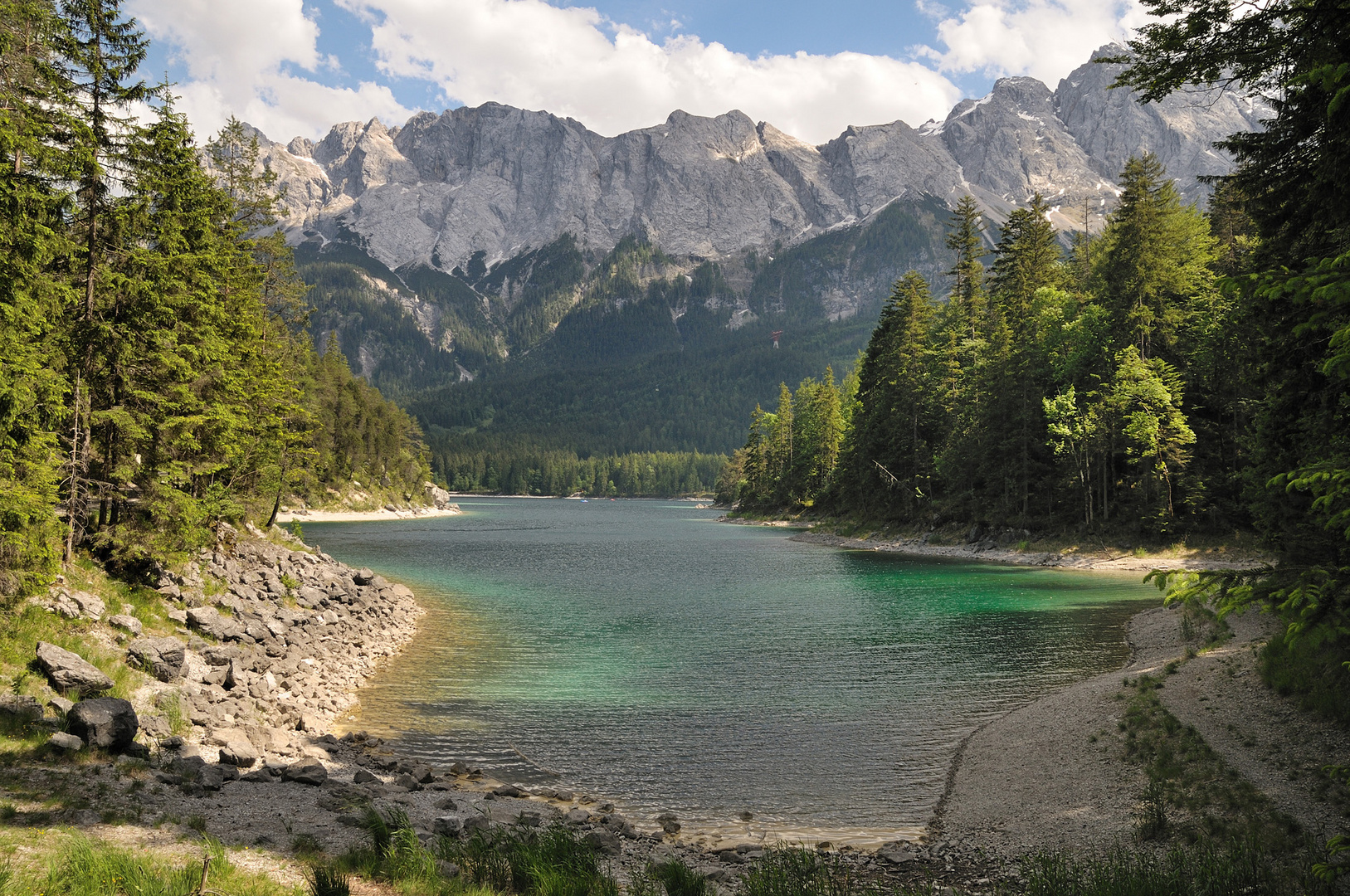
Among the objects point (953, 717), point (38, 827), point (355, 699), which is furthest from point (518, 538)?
point (38, 827)

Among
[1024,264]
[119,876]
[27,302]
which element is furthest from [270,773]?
[1024,264]

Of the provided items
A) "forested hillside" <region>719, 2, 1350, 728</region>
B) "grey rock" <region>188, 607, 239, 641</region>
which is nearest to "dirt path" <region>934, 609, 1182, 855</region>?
"forested hillside" <region>719, 2, 1350, 728</region>

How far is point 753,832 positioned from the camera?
1378cm

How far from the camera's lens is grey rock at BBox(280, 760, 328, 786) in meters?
13.9

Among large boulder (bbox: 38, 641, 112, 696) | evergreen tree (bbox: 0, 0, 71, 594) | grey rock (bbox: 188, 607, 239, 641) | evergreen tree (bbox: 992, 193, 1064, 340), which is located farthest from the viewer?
evergreen tree (bbox: 992, 193, 1064, 340)

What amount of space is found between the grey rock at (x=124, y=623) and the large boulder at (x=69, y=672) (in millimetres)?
2954

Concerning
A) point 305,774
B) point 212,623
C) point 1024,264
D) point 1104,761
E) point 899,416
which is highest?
point 1024,264

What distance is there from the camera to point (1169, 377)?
5297cm

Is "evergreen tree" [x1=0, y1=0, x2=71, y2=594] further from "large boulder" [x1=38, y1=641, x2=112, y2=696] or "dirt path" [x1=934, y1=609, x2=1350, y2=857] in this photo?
"dirt path" [x1=934, y1=609, x2=1350, y2=857]

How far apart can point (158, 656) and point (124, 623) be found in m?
1.50

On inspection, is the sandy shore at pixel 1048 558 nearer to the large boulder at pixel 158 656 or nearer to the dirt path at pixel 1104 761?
the dirt path at pixel 1104 761

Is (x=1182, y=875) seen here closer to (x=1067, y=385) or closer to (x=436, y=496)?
(x=1067, y=385)

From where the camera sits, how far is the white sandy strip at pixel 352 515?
102375 mm

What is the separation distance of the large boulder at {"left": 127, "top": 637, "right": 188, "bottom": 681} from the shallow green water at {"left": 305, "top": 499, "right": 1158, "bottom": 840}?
462cm
